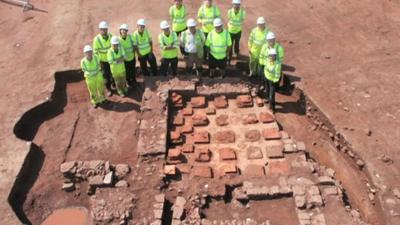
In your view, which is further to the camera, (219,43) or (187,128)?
(219,43)

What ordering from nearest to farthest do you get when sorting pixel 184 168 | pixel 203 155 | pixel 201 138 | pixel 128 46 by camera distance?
1. pixel 184 168
2. pixel 203 155
3. pixel 201 138
4. pixel 128 46

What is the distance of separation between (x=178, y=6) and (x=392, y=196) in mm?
7434

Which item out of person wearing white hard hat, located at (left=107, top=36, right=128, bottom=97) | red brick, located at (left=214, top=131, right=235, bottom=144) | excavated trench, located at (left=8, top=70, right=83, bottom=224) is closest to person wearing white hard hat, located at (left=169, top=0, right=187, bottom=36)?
person wearing white hard hat, located at (left=107, top=36, right=128, bottom=97)

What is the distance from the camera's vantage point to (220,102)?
40.3 feet

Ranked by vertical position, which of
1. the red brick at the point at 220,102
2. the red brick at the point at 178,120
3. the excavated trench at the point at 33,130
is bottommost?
the excavated trench at the point at 33,130

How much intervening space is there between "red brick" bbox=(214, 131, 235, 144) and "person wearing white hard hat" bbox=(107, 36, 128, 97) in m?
3.10

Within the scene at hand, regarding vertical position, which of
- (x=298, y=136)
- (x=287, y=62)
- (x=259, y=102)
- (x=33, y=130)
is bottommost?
(x=33, y=130)

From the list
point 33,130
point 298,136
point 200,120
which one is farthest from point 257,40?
point 33,130

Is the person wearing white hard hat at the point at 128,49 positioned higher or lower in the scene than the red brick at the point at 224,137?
higher

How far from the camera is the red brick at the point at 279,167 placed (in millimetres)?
10137

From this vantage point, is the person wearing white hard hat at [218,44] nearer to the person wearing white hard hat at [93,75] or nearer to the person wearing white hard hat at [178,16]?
the person wearing white hard hat at [178,16]

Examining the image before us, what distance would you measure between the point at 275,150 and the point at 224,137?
1.35m

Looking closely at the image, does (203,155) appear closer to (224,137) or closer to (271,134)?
(224,137)

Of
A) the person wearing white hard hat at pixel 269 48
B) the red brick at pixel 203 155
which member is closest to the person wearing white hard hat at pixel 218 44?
the person wearing white hard hat at pixel 269 48
